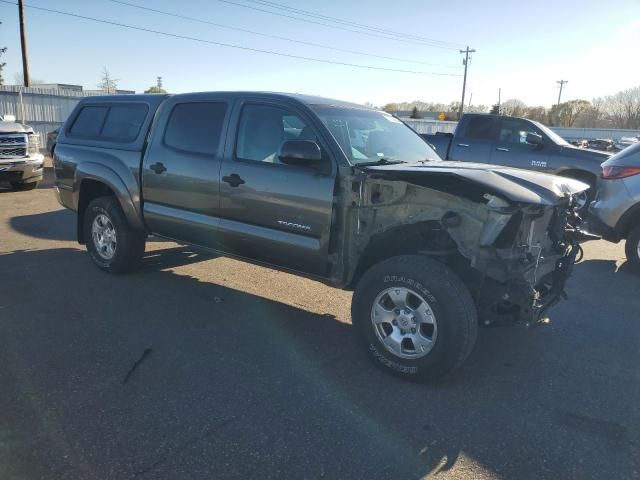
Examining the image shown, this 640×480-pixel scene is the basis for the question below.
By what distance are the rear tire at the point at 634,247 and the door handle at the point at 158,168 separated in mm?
5743

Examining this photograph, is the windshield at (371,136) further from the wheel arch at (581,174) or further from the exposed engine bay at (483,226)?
the wheel arch at (581,174)

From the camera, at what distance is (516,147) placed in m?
10.1

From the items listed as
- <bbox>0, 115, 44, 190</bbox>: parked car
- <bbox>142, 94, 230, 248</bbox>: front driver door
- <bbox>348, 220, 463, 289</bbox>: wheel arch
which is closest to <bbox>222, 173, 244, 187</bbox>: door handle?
<bbox>142, 94, 230, 248</bbox>: front driver door

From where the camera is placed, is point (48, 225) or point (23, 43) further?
point (23, 43)

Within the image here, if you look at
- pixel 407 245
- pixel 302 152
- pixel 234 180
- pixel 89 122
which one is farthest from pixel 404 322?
pixel 89 122

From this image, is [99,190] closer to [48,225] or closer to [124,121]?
[124,121]

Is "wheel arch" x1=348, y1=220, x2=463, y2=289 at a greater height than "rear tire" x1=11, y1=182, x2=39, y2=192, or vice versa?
"wheel arch" x1=348, y1=220, x2=463, y2=289

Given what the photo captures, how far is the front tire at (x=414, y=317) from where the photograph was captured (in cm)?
330

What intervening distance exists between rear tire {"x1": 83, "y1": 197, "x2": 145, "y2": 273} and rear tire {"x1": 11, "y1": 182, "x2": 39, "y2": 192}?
765cm

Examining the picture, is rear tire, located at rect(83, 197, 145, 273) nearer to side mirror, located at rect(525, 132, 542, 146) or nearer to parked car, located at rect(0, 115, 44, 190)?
parked car, located at rect(0, 115, 44, 190)

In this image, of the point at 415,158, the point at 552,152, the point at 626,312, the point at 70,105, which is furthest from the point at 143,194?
the point at 70,105

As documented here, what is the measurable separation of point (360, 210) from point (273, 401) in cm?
149

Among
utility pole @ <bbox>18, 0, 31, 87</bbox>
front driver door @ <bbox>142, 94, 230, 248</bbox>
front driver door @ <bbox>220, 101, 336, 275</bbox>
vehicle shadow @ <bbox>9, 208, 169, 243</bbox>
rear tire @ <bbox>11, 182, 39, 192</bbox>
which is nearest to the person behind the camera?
front driver door @ <bbox>220, 101, 336, 275</bbox>

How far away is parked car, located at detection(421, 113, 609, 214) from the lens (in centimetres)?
970
